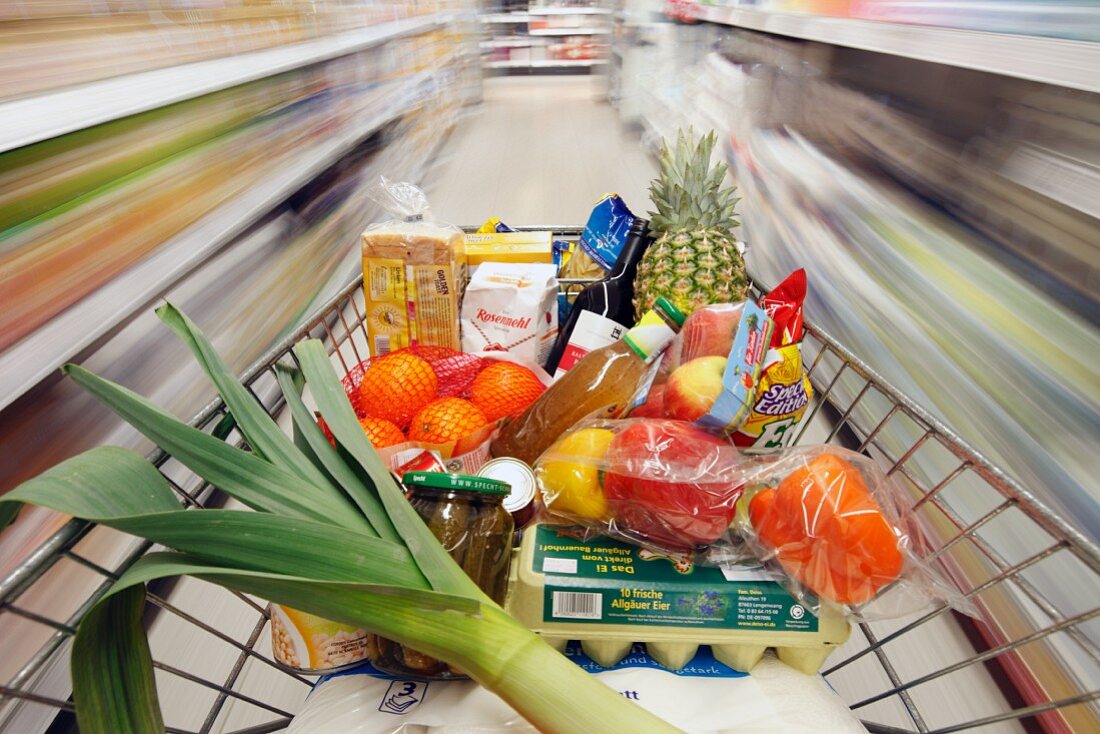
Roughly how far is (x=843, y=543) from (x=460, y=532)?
0.41 meters

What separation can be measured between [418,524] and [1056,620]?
60cm

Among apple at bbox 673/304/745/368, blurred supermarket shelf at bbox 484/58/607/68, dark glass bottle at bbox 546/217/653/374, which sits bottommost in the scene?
blurred supermarket shelf at bbox 484/58/607/68

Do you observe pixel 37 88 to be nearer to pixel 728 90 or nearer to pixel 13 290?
pixel 13 290

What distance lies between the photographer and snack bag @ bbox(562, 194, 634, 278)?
49.9 inches

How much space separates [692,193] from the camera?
4.35ft

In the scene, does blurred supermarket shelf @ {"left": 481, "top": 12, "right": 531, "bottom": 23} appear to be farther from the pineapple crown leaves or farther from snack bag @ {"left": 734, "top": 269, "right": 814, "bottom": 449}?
snack bag @ {"left": 734, "top": 269, "right": 814, "bottom": 449}

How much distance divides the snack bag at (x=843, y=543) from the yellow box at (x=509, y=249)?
73 cm

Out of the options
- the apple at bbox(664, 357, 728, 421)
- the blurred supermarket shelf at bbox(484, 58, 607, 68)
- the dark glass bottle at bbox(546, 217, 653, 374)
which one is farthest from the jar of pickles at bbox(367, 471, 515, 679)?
the blurred supermarket shelf at bbox(484, 58, 607, 68)

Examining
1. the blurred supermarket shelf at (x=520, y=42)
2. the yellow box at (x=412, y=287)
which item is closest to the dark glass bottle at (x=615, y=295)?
the yellow box at (x=412, y=287)

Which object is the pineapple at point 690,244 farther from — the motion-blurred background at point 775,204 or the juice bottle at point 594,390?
the motion-blurred background at point 775,204

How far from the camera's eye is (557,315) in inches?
47.9

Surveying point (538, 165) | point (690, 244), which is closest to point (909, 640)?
point (690, 244)

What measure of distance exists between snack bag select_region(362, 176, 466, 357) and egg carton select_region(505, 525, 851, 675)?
23.8 inches

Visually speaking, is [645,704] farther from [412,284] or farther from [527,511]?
[412,284]
